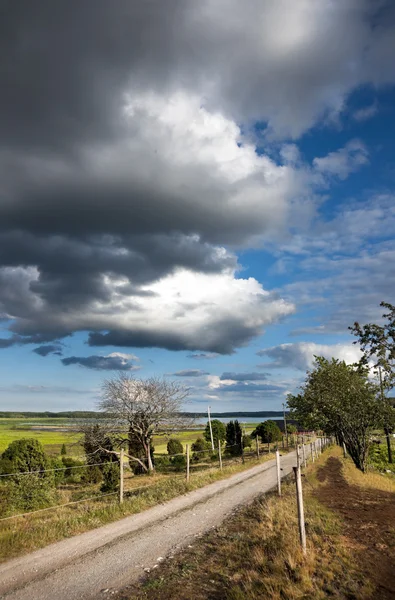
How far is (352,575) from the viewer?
7465mm

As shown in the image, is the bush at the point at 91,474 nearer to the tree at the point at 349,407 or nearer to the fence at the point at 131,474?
the fence at the point at 131,474

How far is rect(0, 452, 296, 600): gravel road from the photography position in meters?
7.24

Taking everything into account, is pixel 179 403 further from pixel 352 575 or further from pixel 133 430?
pixel 352 575

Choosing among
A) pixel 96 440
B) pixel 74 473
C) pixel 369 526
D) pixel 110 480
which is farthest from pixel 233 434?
pixel 369 526

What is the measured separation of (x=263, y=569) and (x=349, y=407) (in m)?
21.1

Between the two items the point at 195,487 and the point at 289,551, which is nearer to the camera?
the point at 289,551

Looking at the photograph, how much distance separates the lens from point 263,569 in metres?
7.53

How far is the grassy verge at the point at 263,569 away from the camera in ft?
21.8

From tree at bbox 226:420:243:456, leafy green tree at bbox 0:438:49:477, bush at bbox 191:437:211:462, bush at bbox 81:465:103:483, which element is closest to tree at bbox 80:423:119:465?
bush at bbox 81:465:103:483

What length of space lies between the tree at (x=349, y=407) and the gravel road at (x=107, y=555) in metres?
14.6

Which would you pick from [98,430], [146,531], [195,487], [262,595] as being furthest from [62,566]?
[98,430]

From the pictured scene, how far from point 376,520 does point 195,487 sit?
365 inches

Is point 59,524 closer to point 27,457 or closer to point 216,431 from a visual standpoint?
point 27,457

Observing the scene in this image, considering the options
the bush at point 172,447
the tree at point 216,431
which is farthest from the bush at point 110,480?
the tree at point 216,431
